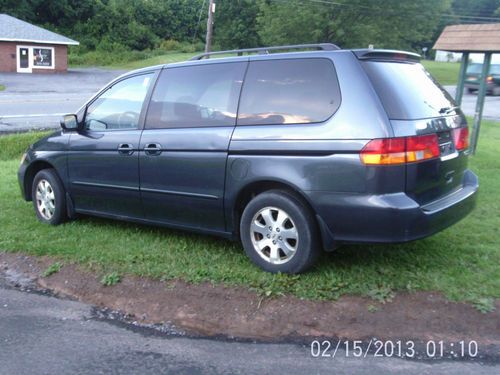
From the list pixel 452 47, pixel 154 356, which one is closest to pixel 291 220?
pixel 154 356

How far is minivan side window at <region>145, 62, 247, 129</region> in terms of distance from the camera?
488 cm

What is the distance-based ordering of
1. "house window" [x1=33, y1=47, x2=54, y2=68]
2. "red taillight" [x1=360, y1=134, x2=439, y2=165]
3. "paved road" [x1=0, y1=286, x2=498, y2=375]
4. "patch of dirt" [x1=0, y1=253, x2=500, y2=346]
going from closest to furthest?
"paved road" [x1=0, y1=286, x2=498, y2=375] < "patch of dirt" [x1=0, y1=253, x2=500, y2=346] < "red taillight" [x1=360, y1=134, x2=439, y2=165] < "house window" [x1=33, y1=47, x2=54, y2=68]

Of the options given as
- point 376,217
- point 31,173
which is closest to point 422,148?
point 376,217

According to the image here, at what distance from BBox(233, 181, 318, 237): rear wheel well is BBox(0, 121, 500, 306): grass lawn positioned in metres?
0.44

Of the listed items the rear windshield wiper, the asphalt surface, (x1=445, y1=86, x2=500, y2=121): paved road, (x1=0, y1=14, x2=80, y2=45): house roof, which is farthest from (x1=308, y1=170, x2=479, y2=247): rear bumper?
(x1=0, y1=14, x2=80, y2=45): house roof

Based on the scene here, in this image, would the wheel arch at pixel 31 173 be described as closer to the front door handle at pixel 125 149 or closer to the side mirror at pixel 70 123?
the side mirror at pixel 70 123

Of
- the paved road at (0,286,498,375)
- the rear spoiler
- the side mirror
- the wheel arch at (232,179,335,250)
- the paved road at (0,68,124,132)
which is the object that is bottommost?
the paved road at (0,68,124,132)

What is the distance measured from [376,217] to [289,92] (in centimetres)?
122

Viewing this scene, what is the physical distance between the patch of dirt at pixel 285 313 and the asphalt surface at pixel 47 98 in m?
11.2

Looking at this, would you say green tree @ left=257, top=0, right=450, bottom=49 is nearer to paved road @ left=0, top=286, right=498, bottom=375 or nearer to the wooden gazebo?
the wooden gazebo

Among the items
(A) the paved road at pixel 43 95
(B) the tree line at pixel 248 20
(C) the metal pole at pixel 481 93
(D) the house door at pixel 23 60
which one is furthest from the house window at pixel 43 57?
(C) the metal pole at pixel 481 93

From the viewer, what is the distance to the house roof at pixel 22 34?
136 ft

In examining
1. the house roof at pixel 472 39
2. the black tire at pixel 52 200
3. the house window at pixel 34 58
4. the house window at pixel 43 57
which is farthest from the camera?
the house window at pixel 43 57

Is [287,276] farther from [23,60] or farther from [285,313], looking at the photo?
[23,60]
